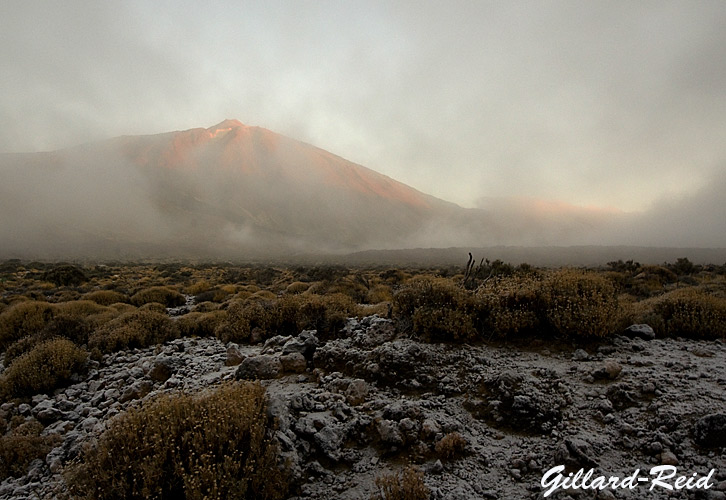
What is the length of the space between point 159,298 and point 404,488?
1848cm

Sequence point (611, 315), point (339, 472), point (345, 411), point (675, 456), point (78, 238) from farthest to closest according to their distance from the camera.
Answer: point (78, 238) < point (611, 315) < point (345, 411) < point (339, 472) < point (675, 456)

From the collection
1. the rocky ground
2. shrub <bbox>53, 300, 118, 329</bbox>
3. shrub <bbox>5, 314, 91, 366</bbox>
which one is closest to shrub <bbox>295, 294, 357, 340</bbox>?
the rocky ground

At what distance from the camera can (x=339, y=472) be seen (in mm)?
4496

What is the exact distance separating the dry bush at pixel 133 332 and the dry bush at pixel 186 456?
20.7 ft

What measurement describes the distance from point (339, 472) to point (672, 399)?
4891 millimetres

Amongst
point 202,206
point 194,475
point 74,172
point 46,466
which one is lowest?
point 46,466

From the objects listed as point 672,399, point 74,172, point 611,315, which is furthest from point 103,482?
point 74,172

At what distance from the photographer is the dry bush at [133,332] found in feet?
31.7

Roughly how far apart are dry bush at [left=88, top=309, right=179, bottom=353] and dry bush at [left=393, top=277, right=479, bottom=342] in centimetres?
737

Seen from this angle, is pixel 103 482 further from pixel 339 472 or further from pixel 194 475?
pixel 339 472

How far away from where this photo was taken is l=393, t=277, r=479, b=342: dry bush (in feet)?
24.9

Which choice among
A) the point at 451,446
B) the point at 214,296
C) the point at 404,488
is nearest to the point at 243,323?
the point at 451,446

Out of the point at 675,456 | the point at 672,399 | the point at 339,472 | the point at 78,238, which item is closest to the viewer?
the point at 675,456

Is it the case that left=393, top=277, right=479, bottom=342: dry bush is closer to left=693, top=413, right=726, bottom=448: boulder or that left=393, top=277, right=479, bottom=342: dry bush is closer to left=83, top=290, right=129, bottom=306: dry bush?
left=693, top=413, right=726, bottom=448: boulder
